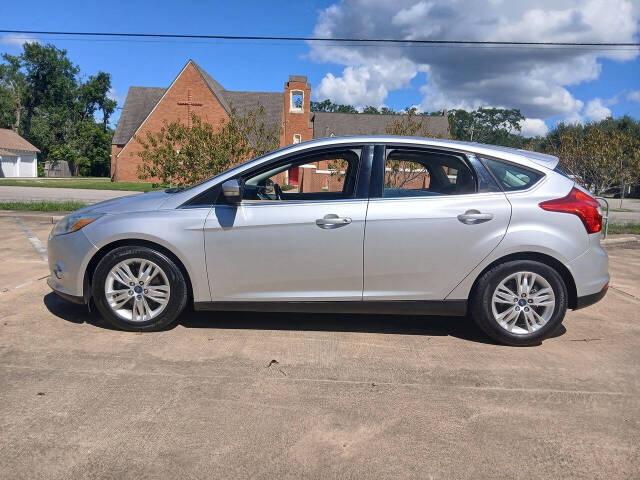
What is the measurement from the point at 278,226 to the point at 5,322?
107 inches

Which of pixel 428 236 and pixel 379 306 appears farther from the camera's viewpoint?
pixel 379 306

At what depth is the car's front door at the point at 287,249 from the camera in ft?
14.2

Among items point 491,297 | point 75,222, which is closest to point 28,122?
point 75,222

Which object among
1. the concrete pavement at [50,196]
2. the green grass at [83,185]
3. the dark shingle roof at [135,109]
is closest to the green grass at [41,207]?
the concrete pavement at [50,196]

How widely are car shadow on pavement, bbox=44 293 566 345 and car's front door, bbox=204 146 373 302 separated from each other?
1.84ft

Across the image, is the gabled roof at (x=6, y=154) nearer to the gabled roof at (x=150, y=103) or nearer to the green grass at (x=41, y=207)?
the gabled roof at (x=150, y=103)

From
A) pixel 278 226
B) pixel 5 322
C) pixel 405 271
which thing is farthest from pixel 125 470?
pixel 5 322

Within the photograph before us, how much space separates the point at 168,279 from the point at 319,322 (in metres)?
1.50

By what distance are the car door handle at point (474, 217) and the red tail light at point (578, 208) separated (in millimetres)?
474

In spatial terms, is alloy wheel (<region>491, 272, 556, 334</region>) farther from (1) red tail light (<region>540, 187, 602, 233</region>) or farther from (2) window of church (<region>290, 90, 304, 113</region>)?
(2) window of church (<region>290, 90, 304, 113</region>)

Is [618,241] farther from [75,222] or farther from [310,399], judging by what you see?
[75,222]

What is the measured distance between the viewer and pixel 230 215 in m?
4.40

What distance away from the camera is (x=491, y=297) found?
4.39 meters

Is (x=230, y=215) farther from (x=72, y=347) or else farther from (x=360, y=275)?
(x=72, y=347)
